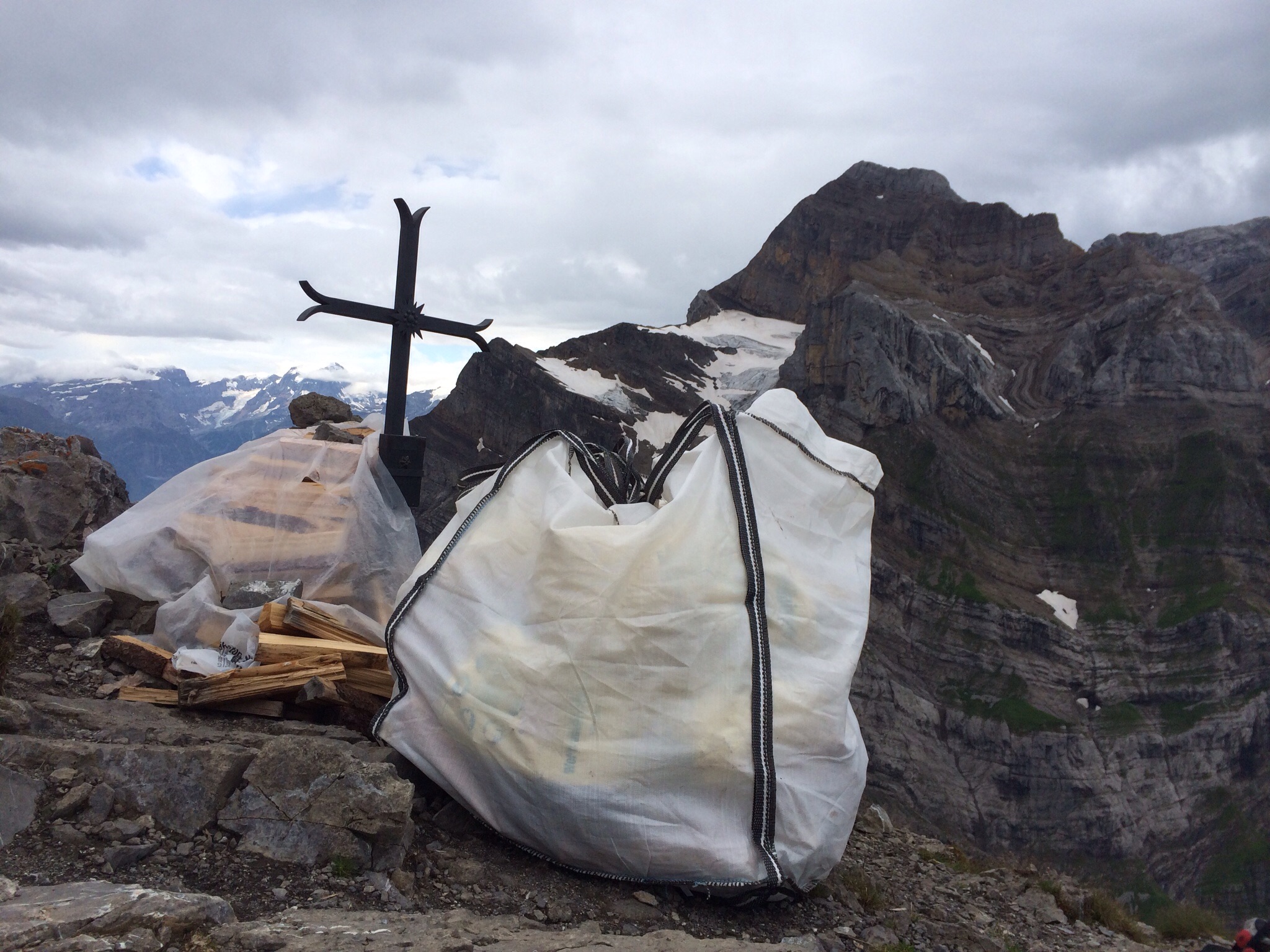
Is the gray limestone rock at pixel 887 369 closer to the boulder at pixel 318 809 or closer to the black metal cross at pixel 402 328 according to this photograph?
the black metal cross at pixel 402 328

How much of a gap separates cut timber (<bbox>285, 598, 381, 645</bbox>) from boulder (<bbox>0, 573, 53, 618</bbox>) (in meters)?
1.30

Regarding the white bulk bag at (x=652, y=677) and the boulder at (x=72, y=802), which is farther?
the white bulk bag at (x=652, y=677)

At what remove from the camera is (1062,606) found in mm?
70500

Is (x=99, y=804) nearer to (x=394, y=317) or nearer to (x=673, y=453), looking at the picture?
(x=673, y=453)

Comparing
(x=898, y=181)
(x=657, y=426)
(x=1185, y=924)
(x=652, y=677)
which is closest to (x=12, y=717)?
(x=652, y=677)

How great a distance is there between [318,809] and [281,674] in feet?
3.56

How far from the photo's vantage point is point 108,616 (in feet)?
15.7

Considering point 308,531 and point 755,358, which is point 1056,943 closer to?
point 308,531

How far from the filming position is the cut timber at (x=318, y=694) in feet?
13.4

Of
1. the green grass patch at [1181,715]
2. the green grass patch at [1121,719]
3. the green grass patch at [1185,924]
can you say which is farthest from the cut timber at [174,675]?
the green grass patch at [1181,715]

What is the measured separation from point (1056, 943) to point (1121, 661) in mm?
70984

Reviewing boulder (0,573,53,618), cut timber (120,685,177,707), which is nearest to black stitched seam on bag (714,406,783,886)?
cut timber (120,685,177,707)

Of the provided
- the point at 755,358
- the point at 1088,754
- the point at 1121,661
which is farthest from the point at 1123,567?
the point at 755,358

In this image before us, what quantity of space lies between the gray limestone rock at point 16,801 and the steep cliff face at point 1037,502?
173ft
